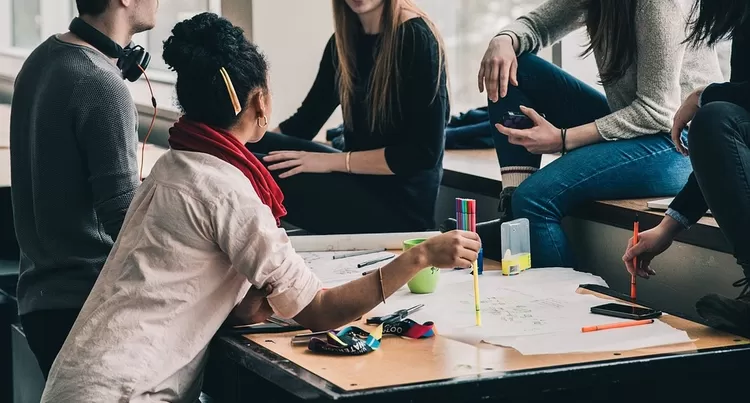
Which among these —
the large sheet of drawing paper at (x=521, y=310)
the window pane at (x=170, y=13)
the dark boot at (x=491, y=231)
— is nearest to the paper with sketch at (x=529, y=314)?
the large sheet of drawing paper at (x=521, y=310)

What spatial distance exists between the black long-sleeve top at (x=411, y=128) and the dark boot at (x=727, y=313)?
1085 millimetres

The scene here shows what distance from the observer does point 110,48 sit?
2039 mm

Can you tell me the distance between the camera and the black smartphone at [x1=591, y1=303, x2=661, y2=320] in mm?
1644

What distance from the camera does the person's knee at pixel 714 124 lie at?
1675 millimetres

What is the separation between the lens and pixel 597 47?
91.4 inches

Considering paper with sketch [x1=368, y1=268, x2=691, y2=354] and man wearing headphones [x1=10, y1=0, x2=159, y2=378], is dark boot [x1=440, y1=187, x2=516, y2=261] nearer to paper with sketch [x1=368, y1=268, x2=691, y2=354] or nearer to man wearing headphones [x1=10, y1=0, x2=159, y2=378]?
paper with sketch [x1=368, y1=268, x2=691, y2=354]

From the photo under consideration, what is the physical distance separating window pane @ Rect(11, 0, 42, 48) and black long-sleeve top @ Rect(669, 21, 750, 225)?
2.64 meters

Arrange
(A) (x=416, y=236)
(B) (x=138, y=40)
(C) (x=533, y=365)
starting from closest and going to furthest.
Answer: (C) (x=533, y=365)
(A) (x=416, y=236)
(B) (x=138, y=40)

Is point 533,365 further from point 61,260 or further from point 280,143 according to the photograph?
point 280,143

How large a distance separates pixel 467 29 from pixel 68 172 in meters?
2.50

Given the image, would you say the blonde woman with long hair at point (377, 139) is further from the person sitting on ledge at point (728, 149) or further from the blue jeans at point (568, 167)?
the person sitting on ledge at point (728, 149)

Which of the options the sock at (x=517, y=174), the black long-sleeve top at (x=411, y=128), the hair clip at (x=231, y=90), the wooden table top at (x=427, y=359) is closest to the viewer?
the wooden table top at (x=427, y=359)

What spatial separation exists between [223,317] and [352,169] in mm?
1128

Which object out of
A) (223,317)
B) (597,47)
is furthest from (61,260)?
(597,47)
